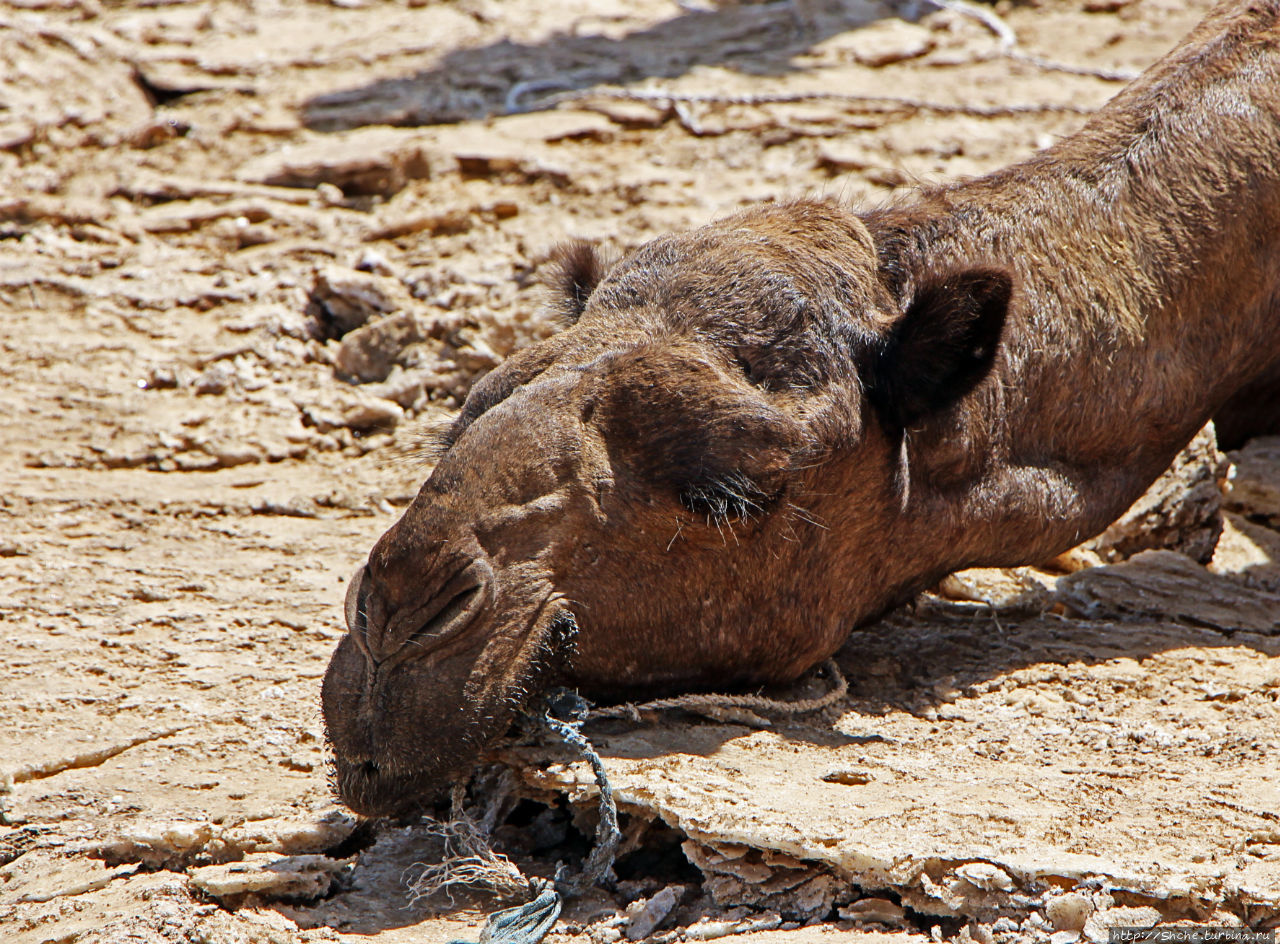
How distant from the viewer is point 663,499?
3.20m

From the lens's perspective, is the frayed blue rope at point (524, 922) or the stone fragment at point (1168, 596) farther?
the stone fragment at point (1168, 596)

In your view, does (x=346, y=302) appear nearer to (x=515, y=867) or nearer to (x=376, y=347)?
(x=376, y=347)

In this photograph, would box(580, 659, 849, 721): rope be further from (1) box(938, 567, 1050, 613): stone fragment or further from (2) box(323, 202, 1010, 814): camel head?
(1) box(938, 567, 1050, 613): stone fragment

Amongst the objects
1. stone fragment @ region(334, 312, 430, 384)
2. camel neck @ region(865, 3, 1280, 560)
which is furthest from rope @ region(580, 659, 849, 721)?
stone fragment @ region(334, 312, 430, 384)

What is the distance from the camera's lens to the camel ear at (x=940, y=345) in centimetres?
335

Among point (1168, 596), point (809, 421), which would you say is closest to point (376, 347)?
point (809, 421)

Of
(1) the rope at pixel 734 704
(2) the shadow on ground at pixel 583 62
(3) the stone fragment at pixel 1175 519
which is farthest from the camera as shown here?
(2) the shadow on ground at pixel 583 62

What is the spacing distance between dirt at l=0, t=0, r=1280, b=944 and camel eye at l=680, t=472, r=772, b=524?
594 millimetres

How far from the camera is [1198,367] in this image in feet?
13.3

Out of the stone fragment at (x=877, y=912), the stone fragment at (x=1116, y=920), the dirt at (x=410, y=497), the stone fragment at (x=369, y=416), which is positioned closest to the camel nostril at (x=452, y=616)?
the dirt at (x=410, y=497)

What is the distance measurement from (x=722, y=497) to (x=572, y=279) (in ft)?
3.38

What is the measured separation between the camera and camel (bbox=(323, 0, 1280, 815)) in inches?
119

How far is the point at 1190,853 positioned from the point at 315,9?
8056mm

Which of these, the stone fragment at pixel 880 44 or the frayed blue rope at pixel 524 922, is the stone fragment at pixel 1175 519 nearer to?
the frayed blue rope at pixel 524 922
